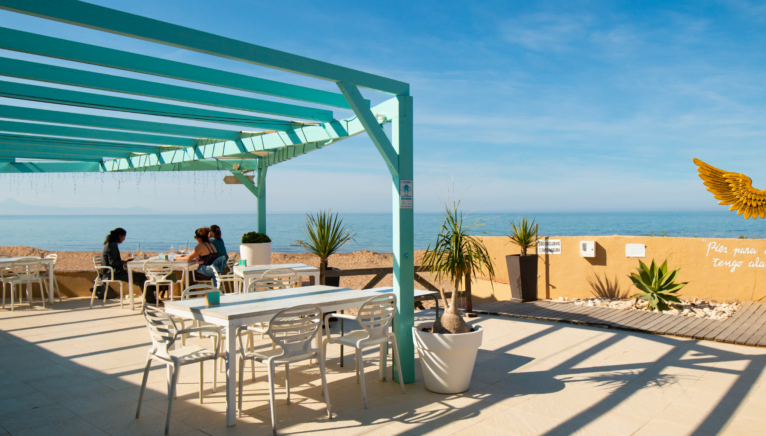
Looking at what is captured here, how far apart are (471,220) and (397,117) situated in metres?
1.09

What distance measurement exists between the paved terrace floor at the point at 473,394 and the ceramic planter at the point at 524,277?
259 cm

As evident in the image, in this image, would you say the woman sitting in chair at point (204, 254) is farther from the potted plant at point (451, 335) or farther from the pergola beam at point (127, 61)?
the potted plant at point (451, 335)

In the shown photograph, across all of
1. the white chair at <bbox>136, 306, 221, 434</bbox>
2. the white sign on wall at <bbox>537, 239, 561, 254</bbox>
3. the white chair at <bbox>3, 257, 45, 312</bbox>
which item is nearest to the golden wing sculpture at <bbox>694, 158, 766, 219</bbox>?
the white sign on wall at <bbox>537, 239, 561, 254</bbox>

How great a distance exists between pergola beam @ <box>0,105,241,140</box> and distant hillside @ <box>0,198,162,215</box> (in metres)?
109

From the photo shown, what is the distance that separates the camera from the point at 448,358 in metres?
3.46

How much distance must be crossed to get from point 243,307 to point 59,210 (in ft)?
466

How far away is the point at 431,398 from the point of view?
11.3ft

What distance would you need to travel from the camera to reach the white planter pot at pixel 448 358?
135 inches

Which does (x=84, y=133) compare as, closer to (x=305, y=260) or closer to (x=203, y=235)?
(x=203, y=235)

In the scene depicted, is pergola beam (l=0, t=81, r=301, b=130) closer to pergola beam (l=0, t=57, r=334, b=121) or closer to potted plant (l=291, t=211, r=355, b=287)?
pergola beam (l=0, t=57, r=334, b=121)

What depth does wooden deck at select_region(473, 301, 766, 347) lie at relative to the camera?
199 inches

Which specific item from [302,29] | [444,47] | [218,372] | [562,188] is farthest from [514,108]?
[218,372]

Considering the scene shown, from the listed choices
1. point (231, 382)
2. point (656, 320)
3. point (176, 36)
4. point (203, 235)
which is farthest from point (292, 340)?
point (656, 320)

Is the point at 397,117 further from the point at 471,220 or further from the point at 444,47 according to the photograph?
the point at 444,47
